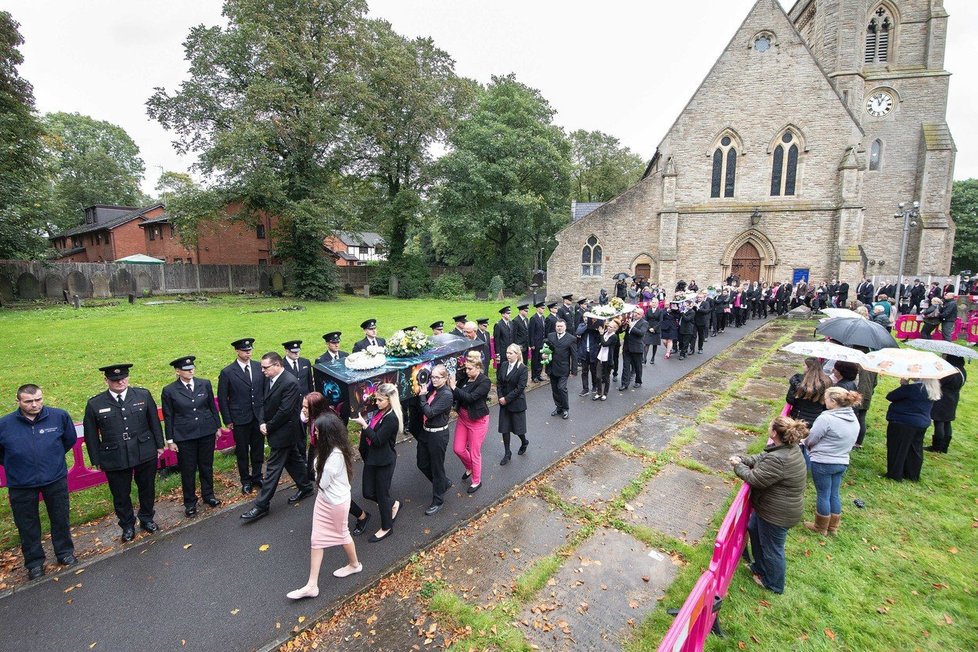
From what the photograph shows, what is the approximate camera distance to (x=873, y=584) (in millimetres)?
4297

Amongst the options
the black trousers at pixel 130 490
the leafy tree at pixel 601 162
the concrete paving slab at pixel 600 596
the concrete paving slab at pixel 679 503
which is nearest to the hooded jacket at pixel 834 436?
the concrete paving slab at pixel 679 503

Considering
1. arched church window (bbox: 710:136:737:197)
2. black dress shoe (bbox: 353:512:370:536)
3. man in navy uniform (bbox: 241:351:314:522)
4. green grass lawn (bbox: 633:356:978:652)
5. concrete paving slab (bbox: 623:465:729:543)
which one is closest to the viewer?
green grass lawn (bbox: 633:356:978:652)

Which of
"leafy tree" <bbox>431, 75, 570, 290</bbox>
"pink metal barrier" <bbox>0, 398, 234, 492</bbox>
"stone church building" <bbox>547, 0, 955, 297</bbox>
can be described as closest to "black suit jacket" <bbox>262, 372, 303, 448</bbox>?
"pink metal barrier" <bbox>0, 398, 234, 492</bbox>

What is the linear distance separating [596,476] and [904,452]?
13.5ft

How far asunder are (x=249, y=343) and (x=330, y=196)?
23095 mm

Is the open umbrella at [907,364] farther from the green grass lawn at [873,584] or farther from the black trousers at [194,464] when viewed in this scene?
the black trousers at [194,464]

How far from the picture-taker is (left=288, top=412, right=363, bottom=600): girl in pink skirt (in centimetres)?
411

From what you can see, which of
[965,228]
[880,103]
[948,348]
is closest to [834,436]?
[948,348]

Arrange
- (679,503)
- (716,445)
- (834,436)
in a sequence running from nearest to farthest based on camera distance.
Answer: (834,436) → (679,503) → (716,445)

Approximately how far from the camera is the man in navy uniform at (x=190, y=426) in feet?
17.6

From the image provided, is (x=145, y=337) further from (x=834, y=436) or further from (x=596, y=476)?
(x=834, y=436)

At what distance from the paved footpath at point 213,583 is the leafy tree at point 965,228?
6431 centimetres

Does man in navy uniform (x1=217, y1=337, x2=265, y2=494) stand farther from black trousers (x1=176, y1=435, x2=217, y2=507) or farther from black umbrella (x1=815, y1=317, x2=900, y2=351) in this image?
black umbrella (x1=815, y1=317, x2=900, y2=351)

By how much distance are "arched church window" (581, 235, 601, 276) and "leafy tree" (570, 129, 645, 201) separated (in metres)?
26.9
